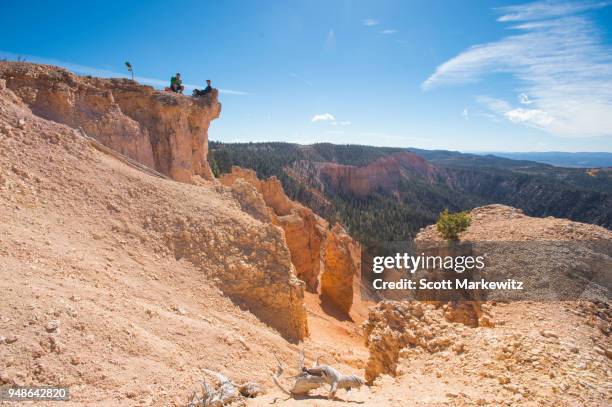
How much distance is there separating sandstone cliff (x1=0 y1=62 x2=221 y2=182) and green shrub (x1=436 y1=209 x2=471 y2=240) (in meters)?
13.2

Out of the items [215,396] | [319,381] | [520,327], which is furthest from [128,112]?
[520,327]

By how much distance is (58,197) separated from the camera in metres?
9.78

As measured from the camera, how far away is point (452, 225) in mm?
12117

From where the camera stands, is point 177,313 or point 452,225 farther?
point 452,225

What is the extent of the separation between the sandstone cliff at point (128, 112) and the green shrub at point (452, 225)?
1319cm

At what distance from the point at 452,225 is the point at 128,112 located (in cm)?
1574

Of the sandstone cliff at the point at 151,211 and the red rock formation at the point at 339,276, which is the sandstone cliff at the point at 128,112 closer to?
the sandstone cliff at the point at 151,211

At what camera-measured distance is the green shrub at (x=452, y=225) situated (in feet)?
39.4

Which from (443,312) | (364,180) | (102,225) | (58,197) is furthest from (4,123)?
(364,180)

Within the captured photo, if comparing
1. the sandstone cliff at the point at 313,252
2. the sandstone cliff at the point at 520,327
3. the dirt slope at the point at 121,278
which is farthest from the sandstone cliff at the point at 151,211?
the sandstone cliff at the point at 313,252

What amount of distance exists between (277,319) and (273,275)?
1.43 meters

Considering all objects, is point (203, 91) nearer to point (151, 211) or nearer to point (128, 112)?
point (128, 112)

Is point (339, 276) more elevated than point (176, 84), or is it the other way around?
point (176, 84)

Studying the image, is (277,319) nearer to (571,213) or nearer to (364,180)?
(364,180)
